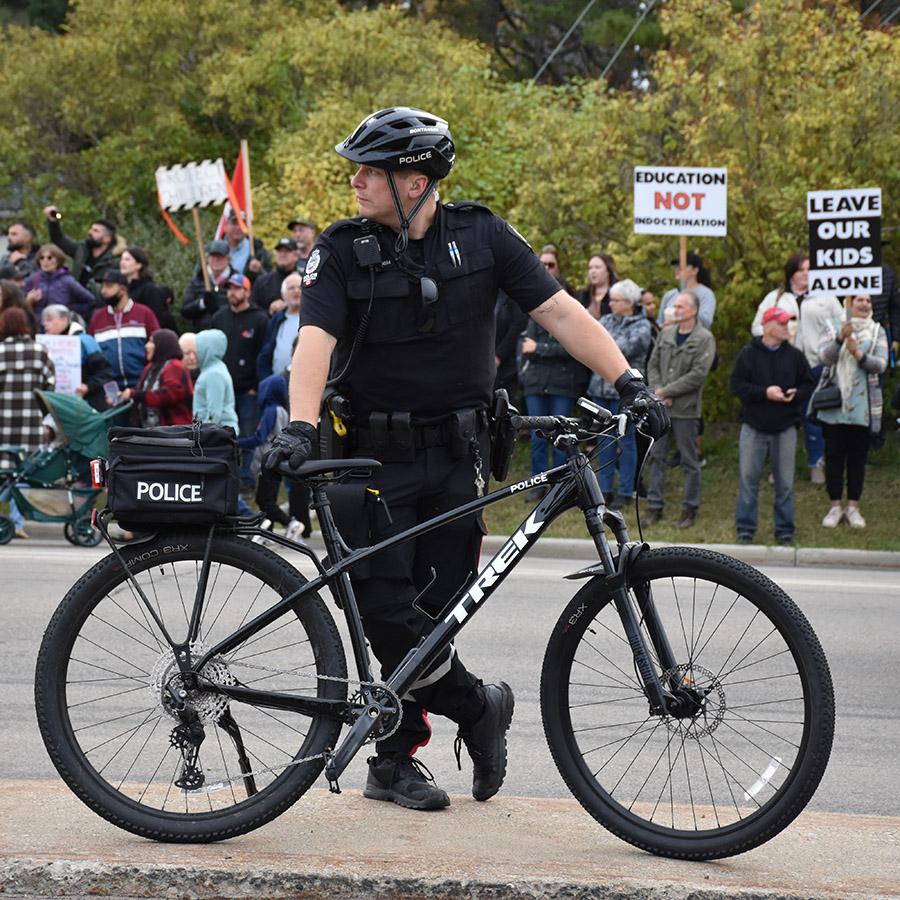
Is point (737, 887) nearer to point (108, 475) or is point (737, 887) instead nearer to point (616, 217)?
point (108, 475)

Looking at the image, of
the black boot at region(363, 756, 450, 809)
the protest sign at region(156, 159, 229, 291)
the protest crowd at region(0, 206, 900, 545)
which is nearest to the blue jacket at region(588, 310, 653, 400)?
the protest crowd at region(0, 206, 900, 545)

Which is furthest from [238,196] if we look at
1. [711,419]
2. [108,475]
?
[108,475]

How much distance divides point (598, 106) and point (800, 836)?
14981mm

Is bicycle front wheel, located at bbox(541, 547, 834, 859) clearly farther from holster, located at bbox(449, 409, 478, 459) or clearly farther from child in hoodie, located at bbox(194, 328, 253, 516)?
child in hoodie, located at bbox(194, 328, 253, 516)

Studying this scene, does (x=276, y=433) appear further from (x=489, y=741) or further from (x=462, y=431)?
(x=462, y=431)

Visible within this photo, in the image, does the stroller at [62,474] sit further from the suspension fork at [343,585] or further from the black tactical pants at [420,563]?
the suspension fork at [343,585]

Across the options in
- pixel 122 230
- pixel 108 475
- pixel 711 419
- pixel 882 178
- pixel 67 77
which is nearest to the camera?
pixel 108 475

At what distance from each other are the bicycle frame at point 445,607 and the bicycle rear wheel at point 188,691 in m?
0.03

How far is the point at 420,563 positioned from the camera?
15.4ft

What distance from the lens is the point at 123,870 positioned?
4145 millimetres

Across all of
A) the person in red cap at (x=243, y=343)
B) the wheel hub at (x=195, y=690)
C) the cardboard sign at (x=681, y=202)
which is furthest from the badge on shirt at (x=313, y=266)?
the cardboard sign at (x=681, y=202)

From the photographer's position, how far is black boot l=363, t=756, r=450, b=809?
4820 mm

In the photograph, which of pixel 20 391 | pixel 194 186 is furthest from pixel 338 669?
pixel 194 186

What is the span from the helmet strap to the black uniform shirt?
4cm
